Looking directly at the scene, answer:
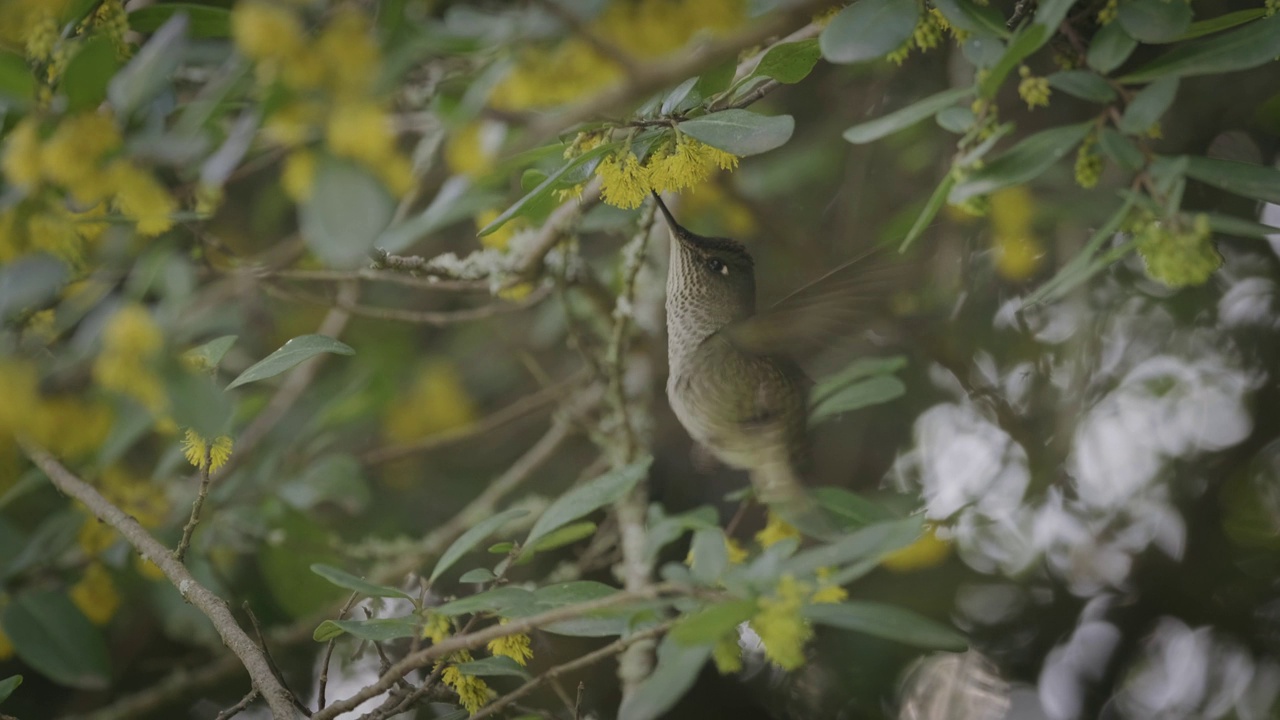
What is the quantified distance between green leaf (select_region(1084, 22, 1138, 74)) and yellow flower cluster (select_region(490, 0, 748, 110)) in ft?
1.18

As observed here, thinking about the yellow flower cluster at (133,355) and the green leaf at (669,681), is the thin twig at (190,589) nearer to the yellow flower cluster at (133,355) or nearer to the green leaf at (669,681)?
the yellow flower cluster at (133,355)

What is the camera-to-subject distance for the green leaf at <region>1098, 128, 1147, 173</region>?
81 centimetres

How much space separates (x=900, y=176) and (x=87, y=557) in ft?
6.56

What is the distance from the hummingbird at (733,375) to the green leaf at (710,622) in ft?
2.00

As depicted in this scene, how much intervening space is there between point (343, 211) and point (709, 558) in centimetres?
42

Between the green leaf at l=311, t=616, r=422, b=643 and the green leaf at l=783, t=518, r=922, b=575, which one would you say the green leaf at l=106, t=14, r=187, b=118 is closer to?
the green leaf at l=311, t=616, r=422, b=643

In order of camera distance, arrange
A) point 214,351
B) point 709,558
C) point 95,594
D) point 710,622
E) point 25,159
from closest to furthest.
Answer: point 710,622 < point 709,558 < point 25,159 < point 214,351 < point 95,594

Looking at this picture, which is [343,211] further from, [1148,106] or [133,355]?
[1148,106]

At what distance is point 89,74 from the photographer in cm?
93

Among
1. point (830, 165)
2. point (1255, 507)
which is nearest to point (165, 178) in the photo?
point (830, 165)

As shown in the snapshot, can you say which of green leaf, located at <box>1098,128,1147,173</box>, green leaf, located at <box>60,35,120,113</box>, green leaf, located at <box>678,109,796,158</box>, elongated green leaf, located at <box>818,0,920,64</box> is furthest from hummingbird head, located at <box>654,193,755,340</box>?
green leaf, located at <box>60,35,120,113</box>

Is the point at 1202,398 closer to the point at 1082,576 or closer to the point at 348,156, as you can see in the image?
the point at 1082,576

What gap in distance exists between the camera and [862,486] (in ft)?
7.75

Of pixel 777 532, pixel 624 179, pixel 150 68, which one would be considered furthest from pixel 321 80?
pixel 777 532
